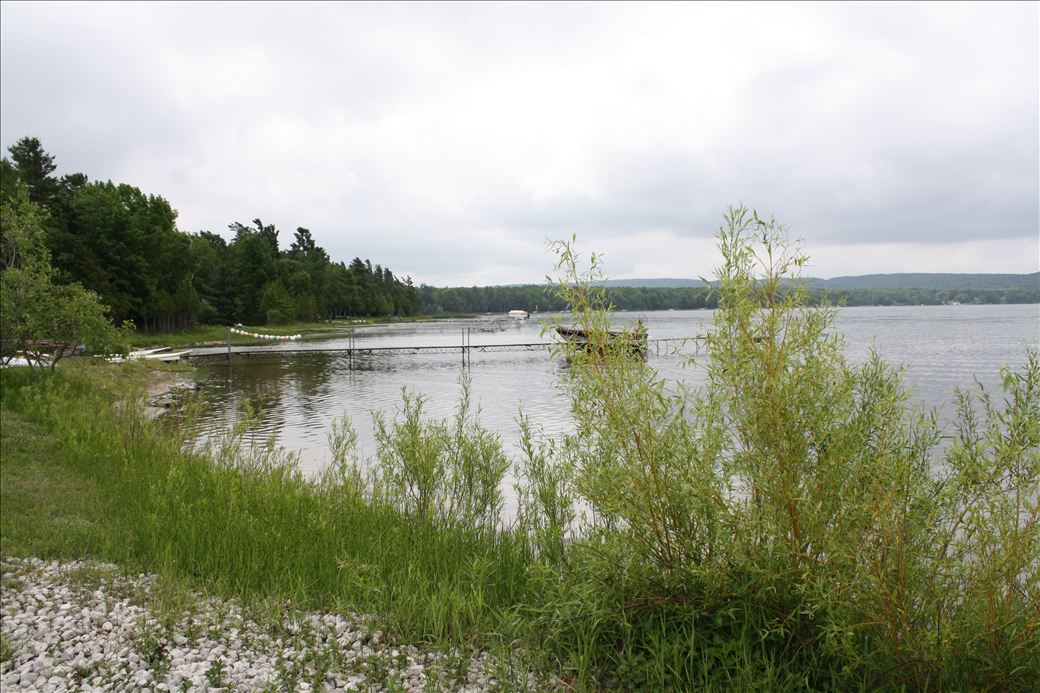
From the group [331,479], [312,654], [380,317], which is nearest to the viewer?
[312,654]

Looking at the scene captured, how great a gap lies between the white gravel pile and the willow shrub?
33.2 inches

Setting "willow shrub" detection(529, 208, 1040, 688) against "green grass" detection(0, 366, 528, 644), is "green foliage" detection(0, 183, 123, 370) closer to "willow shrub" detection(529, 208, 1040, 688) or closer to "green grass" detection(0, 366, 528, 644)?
"green grass" detection(0, 366, 528, 644)

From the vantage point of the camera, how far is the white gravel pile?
3.95m

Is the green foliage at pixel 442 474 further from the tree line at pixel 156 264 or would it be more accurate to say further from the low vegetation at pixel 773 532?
the tree line at pixel 156 264

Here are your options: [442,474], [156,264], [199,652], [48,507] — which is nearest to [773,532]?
[199,652]

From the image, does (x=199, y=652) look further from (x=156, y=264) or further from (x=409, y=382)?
(x=156, y=264)

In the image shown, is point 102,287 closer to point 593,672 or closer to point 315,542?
point 315,542

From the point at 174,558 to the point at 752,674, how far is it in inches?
186

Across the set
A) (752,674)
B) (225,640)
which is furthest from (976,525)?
(225,640)

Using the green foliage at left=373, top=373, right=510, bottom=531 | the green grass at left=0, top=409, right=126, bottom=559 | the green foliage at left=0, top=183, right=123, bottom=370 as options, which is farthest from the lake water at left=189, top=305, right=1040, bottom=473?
the green foliage at left=0, top=183, right=123, bottom=370

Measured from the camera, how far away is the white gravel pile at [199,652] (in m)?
3.95

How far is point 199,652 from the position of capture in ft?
14.3

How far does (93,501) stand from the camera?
26.1ft

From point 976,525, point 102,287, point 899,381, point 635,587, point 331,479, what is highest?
Answer: point 102,287
